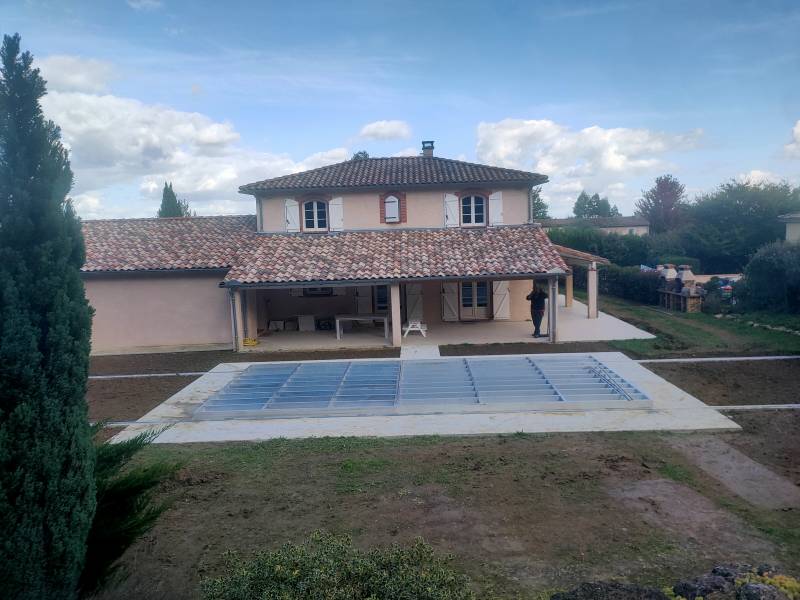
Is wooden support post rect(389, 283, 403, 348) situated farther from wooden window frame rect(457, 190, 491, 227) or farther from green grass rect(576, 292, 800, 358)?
green grass rect(576, 292, 800, 358)

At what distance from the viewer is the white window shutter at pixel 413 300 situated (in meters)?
22.0

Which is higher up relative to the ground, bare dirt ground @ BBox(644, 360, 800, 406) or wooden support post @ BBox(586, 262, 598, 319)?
wooden support post @ BBox(586, 262, 598, 319)

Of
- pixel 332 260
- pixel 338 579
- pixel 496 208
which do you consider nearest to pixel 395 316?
pixel 332 260

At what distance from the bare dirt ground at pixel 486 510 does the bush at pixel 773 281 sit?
1534 cm

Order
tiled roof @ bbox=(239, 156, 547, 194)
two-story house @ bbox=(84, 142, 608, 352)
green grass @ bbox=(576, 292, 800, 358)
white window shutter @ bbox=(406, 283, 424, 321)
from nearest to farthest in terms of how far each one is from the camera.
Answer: green grass @ bbox=(576, 292, 800, 358)
two-story house @ bbox=(84, 142, 608, 352)
tiled roof @ bbox=(239, 156, 547, 194)
white window shutter @ bbox=(406, 283, 424, 321)

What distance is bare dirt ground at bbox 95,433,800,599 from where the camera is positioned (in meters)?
5.87

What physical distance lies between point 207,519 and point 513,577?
3.73 meters

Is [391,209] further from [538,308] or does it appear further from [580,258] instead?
[580,258]

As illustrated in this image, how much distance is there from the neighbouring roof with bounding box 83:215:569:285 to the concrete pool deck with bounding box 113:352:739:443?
721 centimetres

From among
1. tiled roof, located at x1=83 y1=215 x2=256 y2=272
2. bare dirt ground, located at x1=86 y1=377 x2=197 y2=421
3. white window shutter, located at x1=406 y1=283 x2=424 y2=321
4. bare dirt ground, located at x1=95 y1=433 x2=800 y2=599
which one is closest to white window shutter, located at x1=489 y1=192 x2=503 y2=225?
white window shutter, located at x1=406 y1=283 x2=424 y2=321

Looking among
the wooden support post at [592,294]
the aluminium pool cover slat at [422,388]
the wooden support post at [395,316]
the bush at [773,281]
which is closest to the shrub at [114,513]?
the aluminium pool cover slat at [422,388]

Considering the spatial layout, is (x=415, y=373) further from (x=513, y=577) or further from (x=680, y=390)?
(x=513, y=577)

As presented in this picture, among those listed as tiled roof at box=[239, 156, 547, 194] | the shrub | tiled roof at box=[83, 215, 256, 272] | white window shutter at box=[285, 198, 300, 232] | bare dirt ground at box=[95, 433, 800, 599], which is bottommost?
bare dirt ground at box=[95, 433, 800, 599]

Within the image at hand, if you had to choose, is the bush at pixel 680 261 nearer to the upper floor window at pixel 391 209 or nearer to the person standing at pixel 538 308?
the person standing at pixel 538 308
